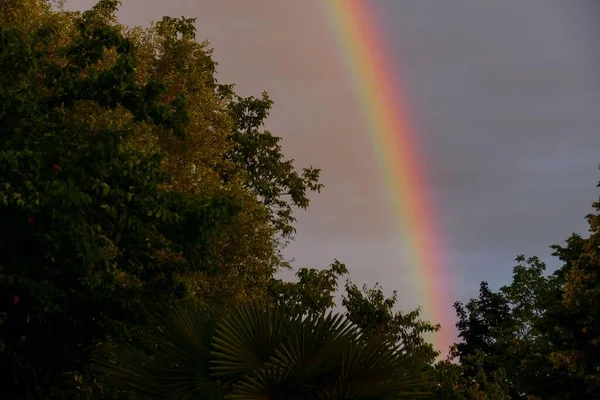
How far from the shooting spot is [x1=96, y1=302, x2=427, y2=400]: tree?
11.3 m

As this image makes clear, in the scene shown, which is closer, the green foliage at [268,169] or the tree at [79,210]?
the tree at [79,210]

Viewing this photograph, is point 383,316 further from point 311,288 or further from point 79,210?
point 79,210

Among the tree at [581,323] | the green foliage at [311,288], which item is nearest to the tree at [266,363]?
the green foliage at [311,288]

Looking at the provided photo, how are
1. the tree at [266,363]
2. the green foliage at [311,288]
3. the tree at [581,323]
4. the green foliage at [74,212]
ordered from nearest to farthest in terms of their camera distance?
the tree at [266,363] < the green foliage at [74,212] < the green foliage at [311,288] < the tree at [581,323]

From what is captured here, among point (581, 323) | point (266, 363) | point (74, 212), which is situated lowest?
point (266, 363)

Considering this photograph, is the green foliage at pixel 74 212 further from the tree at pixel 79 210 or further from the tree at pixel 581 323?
the tree at pixel 581 323

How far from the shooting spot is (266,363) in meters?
11.2

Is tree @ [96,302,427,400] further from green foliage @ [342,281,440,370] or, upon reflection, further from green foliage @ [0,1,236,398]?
green foliage @ [342,281,440,370]

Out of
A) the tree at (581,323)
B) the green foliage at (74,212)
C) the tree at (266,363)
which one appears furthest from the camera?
the tree at (581,323)

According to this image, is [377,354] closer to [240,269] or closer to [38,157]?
[38,157]

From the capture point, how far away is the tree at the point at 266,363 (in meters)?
11.3

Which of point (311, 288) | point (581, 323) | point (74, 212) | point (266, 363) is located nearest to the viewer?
point (266, 363)

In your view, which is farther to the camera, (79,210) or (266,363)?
(79,210)

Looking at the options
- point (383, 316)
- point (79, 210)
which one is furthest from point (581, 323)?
point (79, 210)
